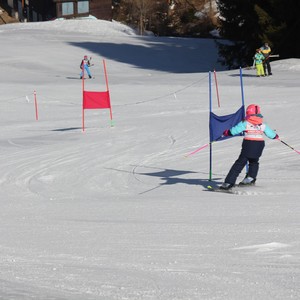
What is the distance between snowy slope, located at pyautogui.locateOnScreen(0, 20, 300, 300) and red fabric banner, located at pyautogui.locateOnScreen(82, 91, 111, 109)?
27.5 inches

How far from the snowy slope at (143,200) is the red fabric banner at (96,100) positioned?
70 cm

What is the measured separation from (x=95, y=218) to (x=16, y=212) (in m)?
1.36

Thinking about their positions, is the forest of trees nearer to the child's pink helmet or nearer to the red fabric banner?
the red fabric banner

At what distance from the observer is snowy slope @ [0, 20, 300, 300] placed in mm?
7461

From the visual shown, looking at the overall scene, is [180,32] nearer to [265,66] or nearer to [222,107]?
[265,66]

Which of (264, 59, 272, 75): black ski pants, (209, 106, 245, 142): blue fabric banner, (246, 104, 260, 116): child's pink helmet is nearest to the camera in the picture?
(246, 104, 260, 116): child's pink helmet

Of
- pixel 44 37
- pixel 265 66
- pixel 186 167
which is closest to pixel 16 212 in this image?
pixel 186 167

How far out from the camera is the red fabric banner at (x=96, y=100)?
23164 millimetres

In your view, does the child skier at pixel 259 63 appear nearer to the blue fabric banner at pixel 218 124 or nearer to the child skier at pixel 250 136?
the blue fabric banner at pixel 218 124

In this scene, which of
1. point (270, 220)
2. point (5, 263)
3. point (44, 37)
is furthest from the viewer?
point (44, 37)

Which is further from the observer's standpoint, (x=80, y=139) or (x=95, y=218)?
(x=80, y=139)

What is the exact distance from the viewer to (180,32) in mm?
72312

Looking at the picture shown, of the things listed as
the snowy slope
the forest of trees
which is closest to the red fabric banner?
the snowy slope

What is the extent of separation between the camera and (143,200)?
12.7 m
